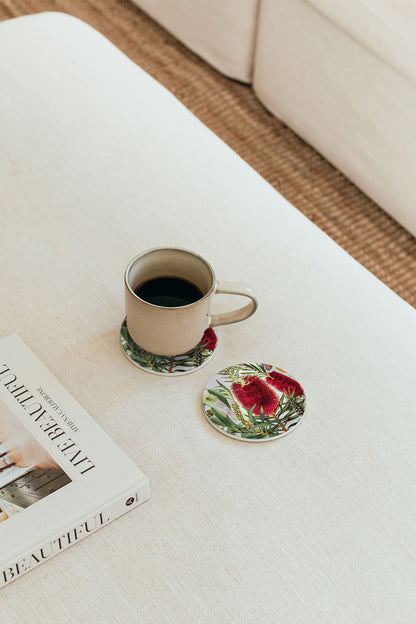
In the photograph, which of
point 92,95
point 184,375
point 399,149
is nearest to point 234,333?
point 184,375

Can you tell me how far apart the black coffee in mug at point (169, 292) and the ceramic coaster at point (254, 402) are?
0.07 metres

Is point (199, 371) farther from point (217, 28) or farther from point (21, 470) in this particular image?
point (217, 28)

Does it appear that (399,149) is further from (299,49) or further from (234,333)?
(234,333)

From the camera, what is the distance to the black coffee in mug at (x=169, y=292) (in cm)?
60

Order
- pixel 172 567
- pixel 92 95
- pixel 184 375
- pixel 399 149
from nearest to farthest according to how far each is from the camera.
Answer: pixel 172 567 → pixel 184 375 → pixel 92 95 → pixel 399 149

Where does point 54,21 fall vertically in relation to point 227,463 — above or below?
above

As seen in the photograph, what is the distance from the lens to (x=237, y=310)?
24.7 inches

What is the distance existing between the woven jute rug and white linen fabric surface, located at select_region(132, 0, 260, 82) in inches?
1.3

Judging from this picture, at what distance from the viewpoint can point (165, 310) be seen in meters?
0.56

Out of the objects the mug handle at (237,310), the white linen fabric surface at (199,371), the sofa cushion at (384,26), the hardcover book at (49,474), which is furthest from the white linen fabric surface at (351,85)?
the hardcover book at (49,474)

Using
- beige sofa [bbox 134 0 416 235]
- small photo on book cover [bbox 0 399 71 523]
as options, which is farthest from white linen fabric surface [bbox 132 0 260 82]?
small photo on book cover [bbox 0 399 71 523]

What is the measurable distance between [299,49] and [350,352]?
854 millimetres

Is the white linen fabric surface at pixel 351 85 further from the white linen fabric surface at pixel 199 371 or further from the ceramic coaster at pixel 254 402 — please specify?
the ceramic coaster at pixel 254 402

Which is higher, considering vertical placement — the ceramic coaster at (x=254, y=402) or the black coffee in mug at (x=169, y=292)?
the black coffee in mug at (x=169, y=292)
